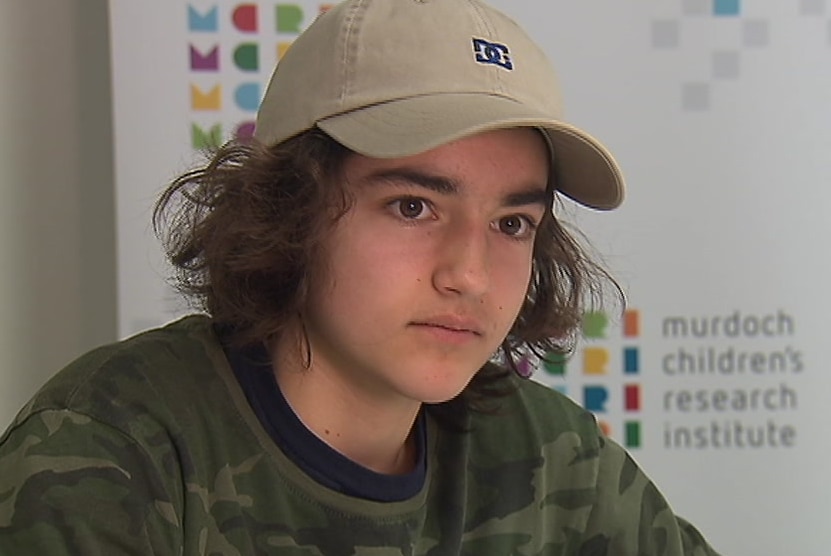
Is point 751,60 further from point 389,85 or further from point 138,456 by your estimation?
point 138,456

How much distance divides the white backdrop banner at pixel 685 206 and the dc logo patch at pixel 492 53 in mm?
432

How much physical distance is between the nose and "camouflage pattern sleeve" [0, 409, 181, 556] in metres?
0.25

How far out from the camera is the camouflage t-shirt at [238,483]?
2.48ft

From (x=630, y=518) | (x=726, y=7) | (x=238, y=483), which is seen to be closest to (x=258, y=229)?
(x=238, y=483)

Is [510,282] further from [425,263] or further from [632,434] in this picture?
[632,434]

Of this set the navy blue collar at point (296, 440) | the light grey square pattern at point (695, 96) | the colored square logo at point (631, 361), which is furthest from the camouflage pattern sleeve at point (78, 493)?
the light grey square pattern at point (695, 96)

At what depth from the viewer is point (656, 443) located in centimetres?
136

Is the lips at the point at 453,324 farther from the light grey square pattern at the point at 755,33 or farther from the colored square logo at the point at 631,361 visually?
the light grey square pattern at the point at 755,33

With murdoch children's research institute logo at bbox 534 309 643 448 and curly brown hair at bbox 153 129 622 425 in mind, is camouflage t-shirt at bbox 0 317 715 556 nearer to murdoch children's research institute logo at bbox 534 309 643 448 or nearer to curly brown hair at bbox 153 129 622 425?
curly brown hair at bbox 153 129 622 425

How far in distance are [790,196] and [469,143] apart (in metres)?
0.61

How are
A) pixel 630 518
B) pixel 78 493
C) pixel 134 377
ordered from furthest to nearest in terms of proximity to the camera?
pixel 630 518, pixel 134 377, pixel 78 493

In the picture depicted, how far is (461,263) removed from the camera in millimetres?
860

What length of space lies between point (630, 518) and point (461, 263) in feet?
1.20

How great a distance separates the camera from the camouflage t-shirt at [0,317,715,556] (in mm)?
755
